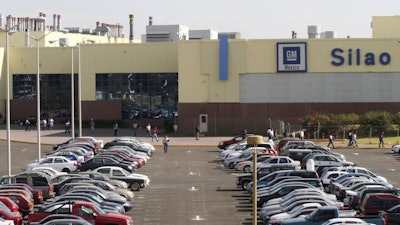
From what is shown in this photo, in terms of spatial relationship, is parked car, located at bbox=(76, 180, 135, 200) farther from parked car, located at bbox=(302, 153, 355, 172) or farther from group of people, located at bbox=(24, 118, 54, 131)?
group of people, located at bbox=(24, 118, 54, 131)

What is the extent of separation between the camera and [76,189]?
39.4m

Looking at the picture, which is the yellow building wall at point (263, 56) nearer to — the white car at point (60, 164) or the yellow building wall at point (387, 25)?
the yellow building wall at point (387, 25)

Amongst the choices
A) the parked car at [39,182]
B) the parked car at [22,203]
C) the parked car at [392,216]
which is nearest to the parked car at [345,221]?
the parked car at [392,216]

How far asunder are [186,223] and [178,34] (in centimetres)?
7569

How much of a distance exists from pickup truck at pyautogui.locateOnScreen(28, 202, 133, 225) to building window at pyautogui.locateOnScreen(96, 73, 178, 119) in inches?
2225

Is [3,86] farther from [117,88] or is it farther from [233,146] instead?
[233,146]

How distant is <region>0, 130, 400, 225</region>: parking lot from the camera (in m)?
38.9

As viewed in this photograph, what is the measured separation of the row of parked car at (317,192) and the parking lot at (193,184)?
1141mm

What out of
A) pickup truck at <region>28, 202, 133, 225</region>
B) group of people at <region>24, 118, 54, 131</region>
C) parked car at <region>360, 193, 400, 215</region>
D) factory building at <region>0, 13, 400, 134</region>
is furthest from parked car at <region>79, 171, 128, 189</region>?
group of people at <region>24, 118, 54, 131</region>

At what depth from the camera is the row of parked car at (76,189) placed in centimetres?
3466

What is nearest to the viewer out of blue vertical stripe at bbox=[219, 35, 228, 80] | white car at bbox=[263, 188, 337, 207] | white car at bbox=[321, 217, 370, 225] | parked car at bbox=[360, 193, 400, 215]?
white car at bbox=[321, 217, 370, 225]

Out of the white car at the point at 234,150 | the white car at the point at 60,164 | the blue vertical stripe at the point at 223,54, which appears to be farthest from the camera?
the blue vertical stripe at the point at 223,54

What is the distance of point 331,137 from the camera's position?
70.3m

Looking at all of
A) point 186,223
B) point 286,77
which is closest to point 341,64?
point 286,77
